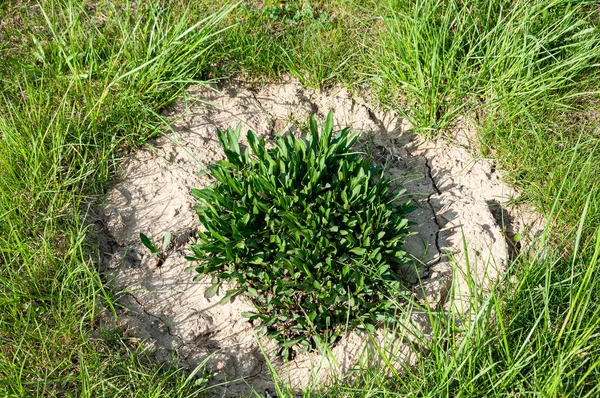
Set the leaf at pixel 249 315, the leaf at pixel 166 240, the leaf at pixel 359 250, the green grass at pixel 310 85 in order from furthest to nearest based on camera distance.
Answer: the leaf at pixel 166 240
the leaf at pixel 249 315
the leaf at pixel 359 250
the green grass at pixel 310 85

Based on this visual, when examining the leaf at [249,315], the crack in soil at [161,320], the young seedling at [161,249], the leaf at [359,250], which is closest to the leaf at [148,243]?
the young seedling at [161,249]

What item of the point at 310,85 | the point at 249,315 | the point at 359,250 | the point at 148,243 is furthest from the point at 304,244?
the point at 310,85

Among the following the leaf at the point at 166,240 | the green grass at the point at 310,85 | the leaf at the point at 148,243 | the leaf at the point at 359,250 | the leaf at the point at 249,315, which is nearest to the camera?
the green grass at the point at 310,85

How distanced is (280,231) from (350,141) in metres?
0.60

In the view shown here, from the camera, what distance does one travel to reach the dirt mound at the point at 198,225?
9.62 ft

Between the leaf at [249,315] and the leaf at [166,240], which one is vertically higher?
the leaf at [166,240]

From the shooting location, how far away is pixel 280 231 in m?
2.86

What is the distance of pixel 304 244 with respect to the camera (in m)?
2.81

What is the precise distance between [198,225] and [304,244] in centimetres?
72

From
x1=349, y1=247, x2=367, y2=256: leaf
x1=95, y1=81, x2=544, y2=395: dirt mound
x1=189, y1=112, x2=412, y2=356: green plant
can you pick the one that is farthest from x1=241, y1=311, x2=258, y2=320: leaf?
x1=349, y1=247, x2=367, y2=256: leaf

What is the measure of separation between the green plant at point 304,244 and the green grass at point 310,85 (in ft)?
1.04

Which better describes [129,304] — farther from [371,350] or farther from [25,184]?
[371,350]

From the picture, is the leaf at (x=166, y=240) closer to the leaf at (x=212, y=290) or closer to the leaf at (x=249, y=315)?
the leaf at (x=212, y=290)

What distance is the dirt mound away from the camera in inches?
115
